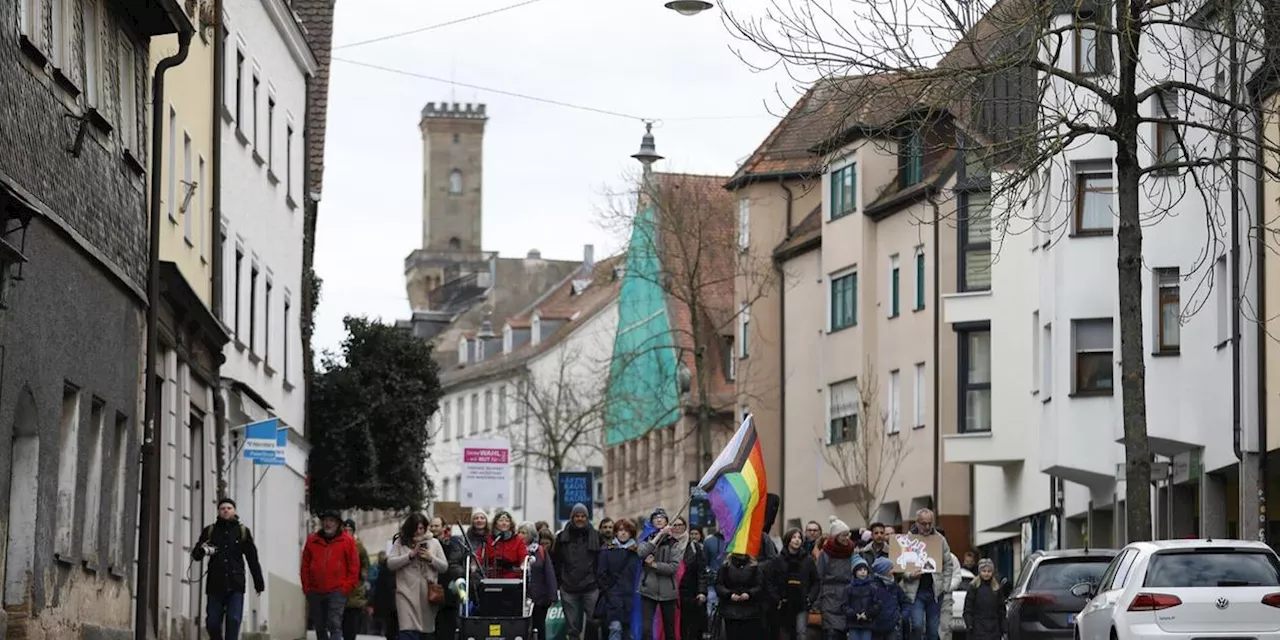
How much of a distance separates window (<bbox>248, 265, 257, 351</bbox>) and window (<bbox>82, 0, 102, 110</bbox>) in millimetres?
15298

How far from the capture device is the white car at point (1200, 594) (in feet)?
67.2

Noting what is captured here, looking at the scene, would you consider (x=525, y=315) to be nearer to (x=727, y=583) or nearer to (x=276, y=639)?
(x=276, y=639)

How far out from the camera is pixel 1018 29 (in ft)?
78.1

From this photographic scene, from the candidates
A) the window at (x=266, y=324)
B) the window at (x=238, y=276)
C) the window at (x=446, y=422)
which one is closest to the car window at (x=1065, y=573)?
the window at (x=238, y=276)

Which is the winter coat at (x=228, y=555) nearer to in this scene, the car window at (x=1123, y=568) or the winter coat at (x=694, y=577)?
the winter coat at (x=694, y=577)

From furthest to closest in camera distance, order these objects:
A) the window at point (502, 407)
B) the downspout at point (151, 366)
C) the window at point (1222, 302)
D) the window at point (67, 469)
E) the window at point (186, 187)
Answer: the window at point (502, 407) < the window at point (1222, 302) < the window at point (186, 187) < the downspout at point (151, 366) < the window at point (67, 469)

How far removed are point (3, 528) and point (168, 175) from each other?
11.5 m

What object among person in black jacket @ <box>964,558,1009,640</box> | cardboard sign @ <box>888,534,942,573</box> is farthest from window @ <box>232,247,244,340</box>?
person in black jacket @ <box>964,558,1009,640</box>

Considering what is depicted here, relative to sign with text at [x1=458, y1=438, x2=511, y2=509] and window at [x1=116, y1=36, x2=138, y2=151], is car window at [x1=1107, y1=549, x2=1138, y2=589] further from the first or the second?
sign with text at [x1=458, y1=438, x2=511, y2=509]

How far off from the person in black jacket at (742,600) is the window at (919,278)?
29854mm

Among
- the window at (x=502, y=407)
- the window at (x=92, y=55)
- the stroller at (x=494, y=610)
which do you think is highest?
the window at (x=502, y=407)

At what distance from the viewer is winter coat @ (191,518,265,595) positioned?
25.7 meters

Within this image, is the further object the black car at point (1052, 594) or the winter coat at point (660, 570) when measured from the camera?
the winter coat at point (660, 570)

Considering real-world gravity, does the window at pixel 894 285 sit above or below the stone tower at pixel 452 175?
below
